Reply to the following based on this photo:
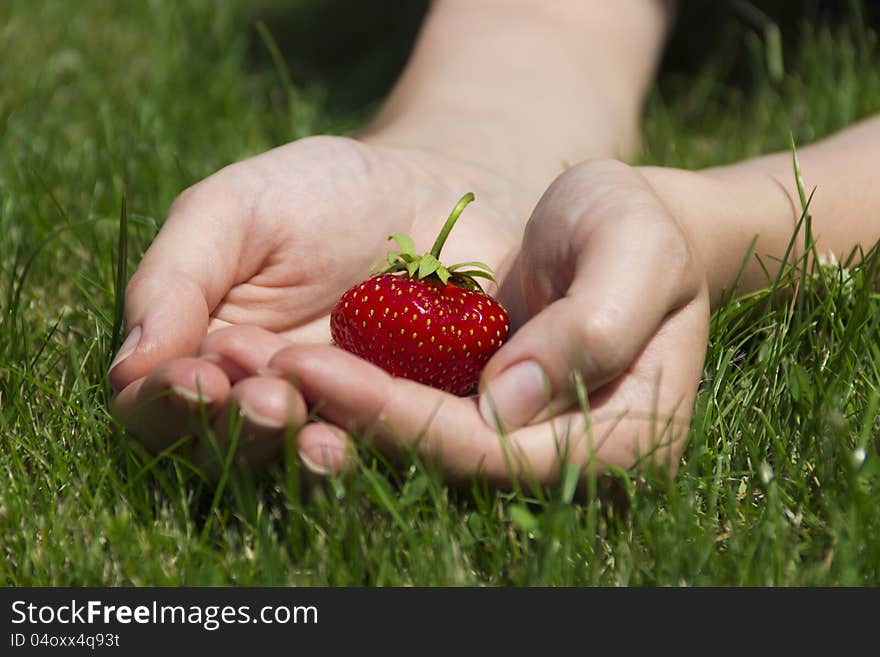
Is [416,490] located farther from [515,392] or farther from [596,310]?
[596,310]

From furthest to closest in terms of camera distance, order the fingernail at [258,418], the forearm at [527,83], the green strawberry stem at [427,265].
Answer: the forearm at [527,83] → the green strawberry stem at [427,265] → the fingernail at [258,418]

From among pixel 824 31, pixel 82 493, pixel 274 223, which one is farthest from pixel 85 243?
pixel 824 31

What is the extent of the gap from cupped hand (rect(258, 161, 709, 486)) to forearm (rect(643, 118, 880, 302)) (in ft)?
0.64

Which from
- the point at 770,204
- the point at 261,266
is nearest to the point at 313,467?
the point at 261,266

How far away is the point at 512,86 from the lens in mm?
2176

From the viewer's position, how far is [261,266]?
1.39 m

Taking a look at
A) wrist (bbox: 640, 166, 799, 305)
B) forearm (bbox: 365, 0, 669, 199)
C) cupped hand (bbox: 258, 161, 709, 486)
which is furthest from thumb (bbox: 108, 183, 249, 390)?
forearm (bbox: 365, 0, 669, 199)

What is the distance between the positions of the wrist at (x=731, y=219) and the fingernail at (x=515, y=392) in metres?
0.36

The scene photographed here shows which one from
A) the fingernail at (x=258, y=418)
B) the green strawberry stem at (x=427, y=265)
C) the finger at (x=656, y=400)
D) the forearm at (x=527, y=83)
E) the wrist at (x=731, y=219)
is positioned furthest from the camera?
the forearm at (x=527, y=83)

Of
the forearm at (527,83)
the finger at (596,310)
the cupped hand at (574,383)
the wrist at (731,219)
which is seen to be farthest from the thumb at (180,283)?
the forearm at (527,83)

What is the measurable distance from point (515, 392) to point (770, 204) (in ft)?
2.14

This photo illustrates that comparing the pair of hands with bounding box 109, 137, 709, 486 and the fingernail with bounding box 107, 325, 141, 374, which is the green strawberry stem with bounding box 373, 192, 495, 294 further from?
the fingernail with bounding box 107, 325, 141, 374

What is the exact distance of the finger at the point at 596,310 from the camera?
3.64 feet

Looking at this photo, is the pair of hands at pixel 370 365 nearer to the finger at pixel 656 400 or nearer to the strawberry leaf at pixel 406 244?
the finger at pixel 656 400
